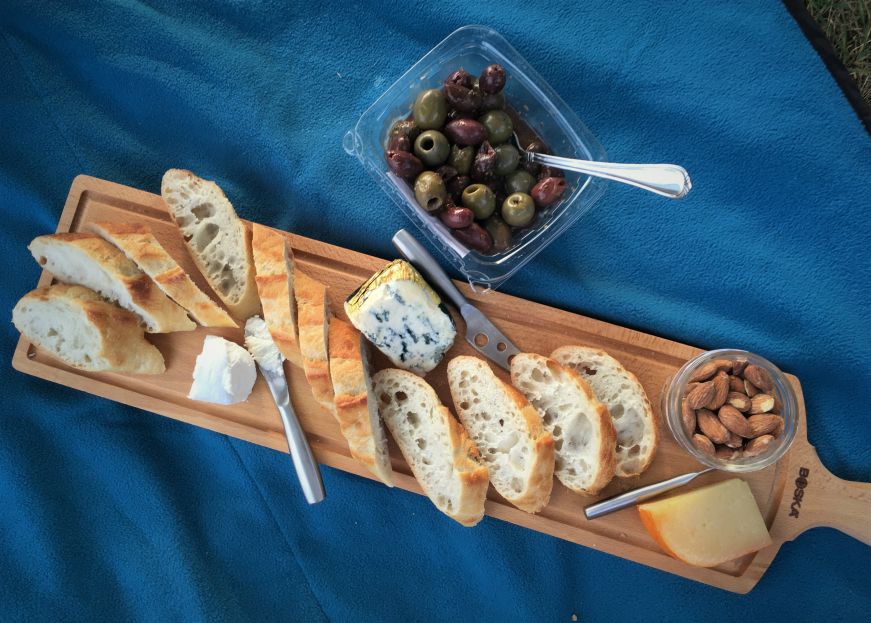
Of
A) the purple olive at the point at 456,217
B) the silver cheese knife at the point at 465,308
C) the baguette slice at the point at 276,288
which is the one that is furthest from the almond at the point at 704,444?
the baguette slice at the point at 276,288

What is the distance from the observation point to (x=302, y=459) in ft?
4.82

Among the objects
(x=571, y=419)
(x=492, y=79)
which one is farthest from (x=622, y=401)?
(x=492, y=79)

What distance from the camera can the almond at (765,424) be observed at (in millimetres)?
1384

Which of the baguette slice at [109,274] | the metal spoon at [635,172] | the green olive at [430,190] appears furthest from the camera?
the baguette slice at [109,274]

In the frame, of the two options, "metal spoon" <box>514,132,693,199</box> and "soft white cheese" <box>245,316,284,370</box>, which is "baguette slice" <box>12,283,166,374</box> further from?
"metal spoon" <box>514,132,693,199</box>

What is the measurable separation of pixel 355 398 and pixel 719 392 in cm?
76

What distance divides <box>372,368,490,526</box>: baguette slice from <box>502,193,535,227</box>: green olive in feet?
1.29

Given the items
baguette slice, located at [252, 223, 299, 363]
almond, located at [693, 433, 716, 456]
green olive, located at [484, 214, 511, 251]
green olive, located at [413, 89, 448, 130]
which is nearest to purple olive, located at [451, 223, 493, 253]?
green olive, located at [484, 214, 511, 251]

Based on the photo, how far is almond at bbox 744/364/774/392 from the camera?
141cm

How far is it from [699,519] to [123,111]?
63.1 inches

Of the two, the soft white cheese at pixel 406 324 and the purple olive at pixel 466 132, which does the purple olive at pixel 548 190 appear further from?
the soft white cheese at pixel 406 324

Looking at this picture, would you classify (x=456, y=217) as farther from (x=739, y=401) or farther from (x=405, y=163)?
(x=739, y=401)

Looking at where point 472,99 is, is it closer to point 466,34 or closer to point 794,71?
point 466,34

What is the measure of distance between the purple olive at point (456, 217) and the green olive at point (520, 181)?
0.11 metres
